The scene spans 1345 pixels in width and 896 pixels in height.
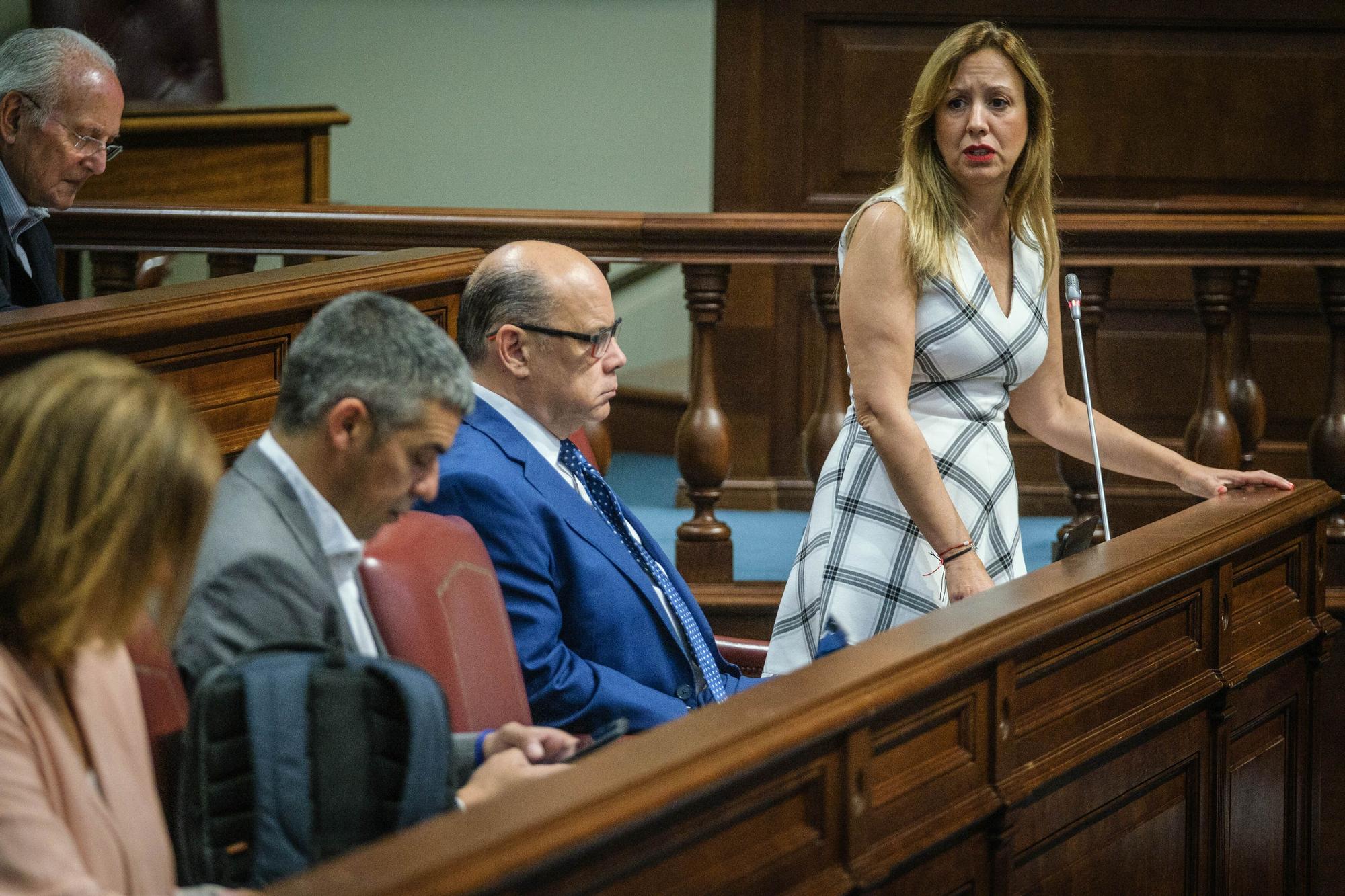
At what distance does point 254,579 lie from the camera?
4.91 feet

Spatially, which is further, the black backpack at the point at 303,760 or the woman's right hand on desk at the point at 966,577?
the woman's right hand on desk at the point at 966,577

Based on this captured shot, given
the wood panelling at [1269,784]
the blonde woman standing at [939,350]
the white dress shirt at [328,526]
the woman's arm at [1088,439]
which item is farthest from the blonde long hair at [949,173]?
the white dress shirt at [328,526]

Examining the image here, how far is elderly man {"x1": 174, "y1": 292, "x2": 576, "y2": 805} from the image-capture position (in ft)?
4.94

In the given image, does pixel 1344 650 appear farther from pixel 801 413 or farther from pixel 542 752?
pixel 542 752

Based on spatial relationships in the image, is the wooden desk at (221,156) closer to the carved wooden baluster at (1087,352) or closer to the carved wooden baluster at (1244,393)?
the carved wooden baluster at (1087,352)

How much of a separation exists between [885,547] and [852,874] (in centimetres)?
77

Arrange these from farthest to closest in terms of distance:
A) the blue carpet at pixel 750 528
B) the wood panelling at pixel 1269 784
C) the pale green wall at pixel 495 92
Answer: the pale green wall at pixel 495 92
the blue carpet at pixel 750 528
the wood panelling at pixel 1269 784

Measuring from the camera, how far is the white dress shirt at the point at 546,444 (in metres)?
2.18

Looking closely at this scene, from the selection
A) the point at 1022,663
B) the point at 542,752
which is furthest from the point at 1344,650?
the point at 542,752

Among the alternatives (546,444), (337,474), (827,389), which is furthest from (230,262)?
(337,474)

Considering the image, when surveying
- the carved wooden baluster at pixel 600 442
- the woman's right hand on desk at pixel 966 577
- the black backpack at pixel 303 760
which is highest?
the black backpack at pixel 303 760

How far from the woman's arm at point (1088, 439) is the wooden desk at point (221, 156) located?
2.86 metres

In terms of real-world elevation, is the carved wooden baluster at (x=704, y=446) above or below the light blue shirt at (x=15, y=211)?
below

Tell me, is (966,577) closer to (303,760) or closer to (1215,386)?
(303,760)
